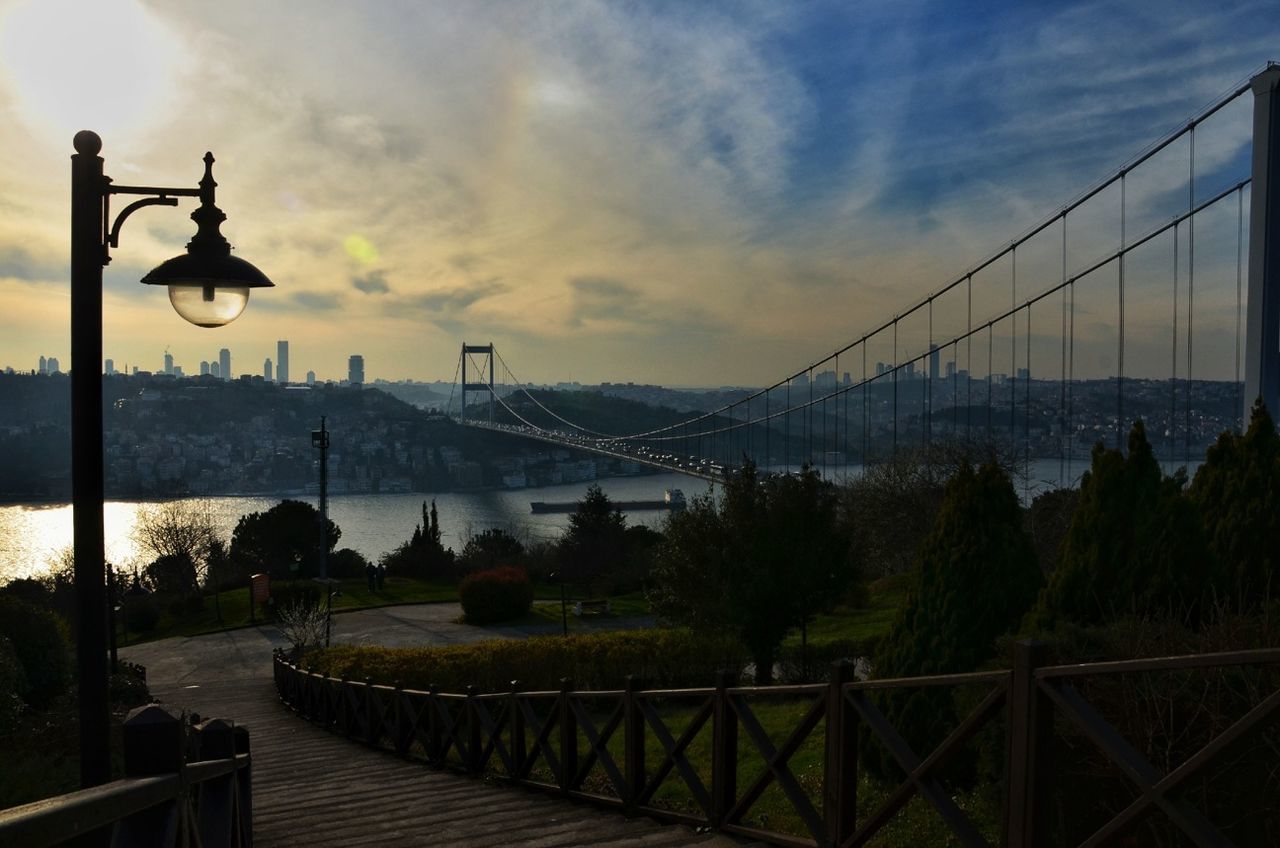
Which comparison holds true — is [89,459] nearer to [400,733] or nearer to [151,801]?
[151,801]

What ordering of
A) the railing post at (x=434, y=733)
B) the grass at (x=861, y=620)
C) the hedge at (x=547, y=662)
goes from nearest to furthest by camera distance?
1. the railing post at (x=434, y=733)
2. the hedge at (x=547, y=662)
3. the grass at (x=861, y=620)

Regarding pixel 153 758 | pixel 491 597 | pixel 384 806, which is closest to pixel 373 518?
pixel 491 597

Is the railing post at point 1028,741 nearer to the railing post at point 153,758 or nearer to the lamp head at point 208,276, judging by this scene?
the railing post at point 153,758

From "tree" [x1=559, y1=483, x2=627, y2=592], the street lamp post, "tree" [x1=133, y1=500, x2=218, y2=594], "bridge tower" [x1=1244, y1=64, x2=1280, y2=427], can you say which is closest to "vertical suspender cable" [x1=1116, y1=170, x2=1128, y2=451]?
"bridge tower" [x1=1244, y1=64, x2=1280, y2=427]

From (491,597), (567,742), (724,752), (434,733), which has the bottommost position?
(491,597)

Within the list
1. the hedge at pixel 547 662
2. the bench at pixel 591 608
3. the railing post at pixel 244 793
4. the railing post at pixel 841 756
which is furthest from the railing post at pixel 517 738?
the bench at pixel 591 608
